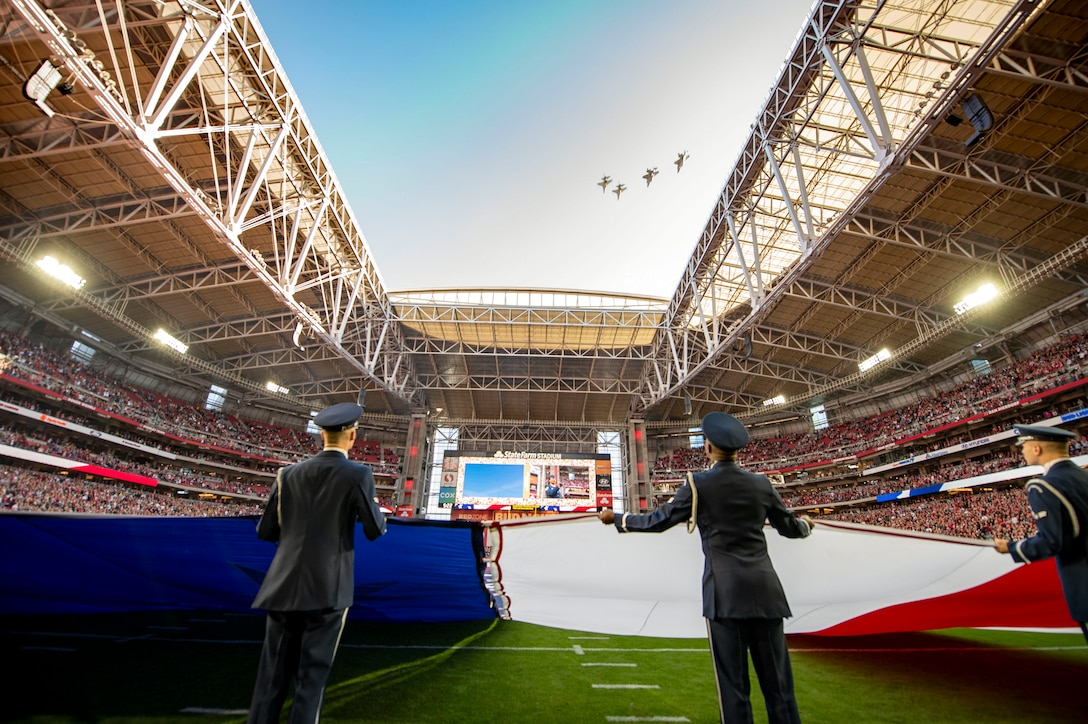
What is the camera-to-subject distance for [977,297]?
2078 cm

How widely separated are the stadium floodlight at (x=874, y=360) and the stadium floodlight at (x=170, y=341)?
127 feet

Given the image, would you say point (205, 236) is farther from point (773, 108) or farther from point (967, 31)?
A: point (967, 31)

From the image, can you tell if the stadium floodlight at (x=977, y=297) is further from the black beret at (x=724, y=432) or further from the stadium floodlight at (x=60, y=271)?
the stadium floodlight at (x=60, y=271)

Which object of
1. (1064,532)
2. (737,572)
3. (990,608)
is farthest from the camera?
(990,608)

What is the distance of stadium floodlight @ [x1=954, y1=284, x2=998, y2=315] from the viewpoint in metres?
20.3

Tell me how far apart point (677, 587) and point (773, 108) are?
15721mm

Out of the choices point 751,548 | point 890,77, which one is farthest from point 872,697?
point 890,77

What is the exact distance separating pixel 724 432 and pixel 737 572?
763mm

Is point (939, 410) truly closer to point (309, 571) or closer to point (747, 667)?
point (747, 667)

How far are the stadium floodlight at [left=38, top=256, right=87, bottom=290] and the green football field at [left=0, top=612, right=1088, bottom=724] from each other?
21.5m

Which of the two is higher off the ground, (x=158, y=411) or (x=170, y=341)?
(x=170, y=341)

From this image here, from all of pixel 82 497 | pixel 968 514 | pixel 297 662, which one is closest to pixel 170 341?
pixel 82 497

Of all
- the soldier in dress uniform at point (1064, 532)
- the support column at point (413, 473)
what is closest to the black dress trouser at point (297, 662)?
the soldier in dress uniform at point (1064, 532)

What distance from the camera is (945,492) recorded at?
80.8 ft
